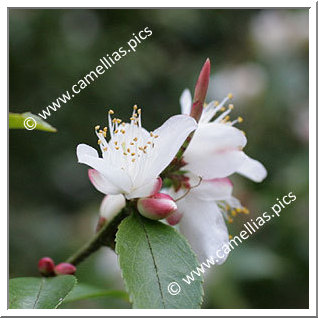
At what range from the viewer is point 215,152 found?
79 cm

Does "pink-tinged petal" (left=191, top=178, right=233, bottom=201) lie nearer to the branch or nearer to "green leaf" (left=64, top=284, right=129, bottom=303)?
the branch

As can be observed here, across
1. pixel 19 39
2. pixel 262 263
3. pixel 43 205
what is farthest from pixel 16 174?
pixel 262 263

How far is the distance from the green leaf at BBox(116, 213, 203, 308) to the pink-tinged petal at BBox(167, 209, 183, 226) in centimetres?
5

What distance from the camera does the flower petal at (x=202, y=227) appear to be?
2.57 ft

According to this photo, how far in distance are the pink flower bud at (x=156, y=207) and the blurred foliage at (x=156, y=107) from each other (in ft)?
4.07

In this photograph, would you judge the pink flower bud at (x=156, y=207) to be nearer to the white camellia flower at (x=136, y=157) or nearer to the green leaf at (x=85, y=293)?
the white camellia flower at (x=136, y=157)

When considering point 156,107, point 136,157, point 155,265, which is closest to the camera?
point 155,265

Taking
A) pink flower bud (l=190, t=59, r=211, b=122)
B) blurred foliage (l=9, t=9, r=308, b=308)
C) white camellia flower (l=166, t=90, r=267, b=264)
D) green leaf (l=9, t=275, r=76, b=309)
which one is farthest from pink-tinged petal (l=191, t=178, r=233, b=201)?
blurred foliage (l=9, t=9, r=308, b=308)

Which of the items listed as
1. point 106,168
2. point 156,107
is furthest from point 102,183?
point 156,107

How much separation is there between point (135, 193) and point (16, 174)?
7.20 ft

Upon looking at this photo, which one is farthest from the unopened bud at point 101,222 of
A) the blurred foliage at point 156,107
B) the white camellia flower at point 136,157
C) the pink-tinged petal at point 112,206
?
the blurred foliage at point 156,107

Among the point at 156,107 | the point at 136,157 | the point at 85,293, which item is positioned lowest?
the point at 85,293

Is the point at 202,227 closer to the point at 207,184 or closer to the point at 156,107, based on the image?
the point at 207,184

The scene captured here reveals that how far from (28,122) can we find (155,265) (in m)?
0.28
